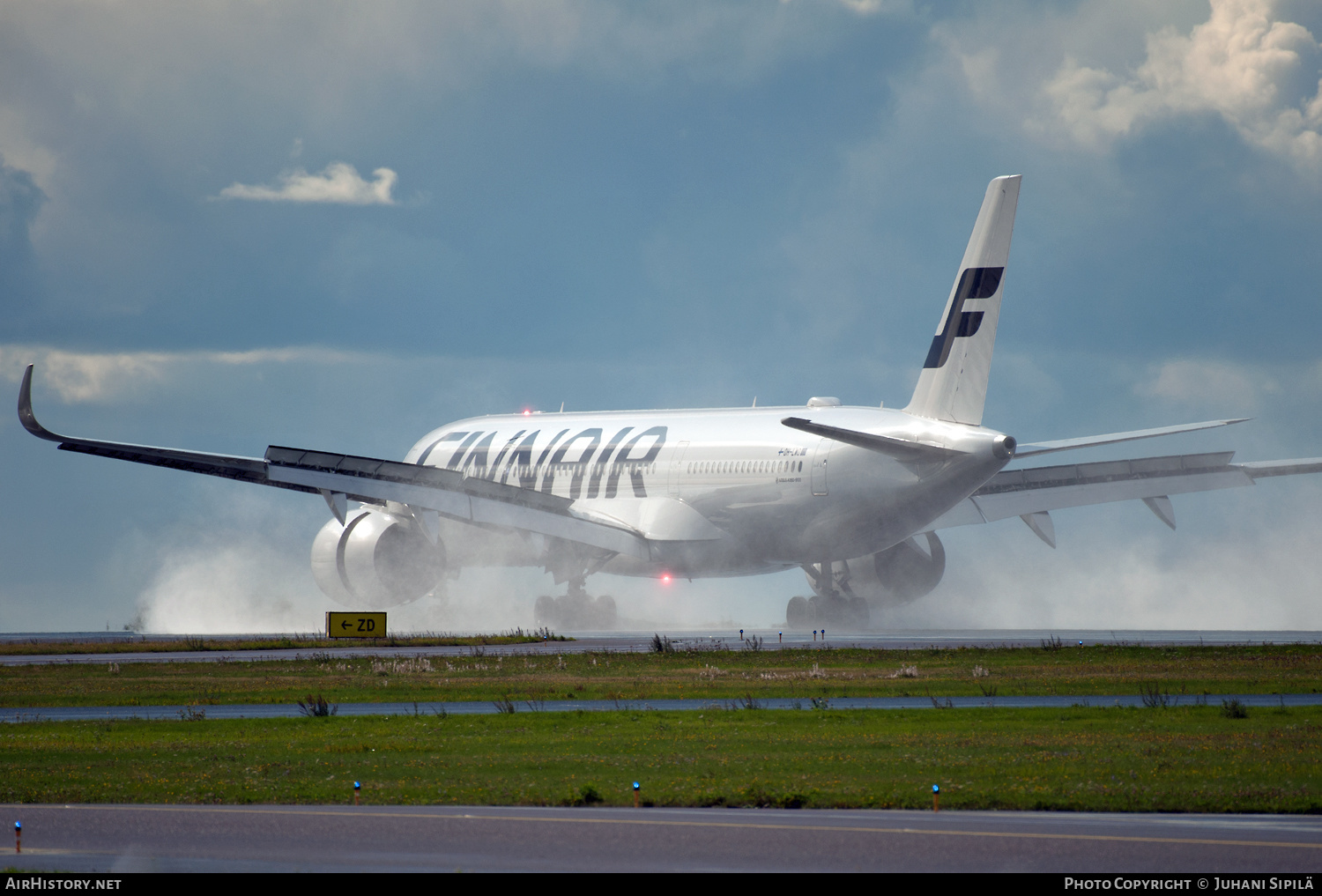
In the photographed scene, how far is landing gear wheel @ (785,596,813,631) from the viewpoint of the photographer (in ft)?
171

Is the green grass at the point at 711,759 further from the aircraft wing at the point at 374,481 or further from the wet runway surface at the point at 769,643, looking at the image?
the aircraft wing at the point at 374,481

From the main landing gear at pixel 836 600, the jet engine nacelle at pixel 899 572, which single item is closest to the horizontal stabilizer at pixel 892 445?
the jet engine nacelle at pixel 899 572

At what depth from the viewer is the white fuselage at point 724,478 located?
41.6 metres

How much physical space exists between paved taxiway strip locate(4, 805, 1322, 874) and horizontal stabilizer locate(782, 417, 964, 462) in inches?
958

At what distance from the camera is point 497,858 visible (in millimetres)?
12258

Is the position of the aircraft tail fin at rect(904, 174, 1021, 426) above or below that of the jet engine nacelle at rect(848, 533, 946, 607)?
above

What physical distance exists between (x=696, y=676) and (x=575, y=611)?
2086 cm

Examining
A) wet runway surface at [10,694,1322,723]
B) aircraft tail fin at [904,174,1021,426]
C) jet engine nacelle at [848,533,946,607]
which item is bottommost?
wet runway surface at [10,694,1322,723]

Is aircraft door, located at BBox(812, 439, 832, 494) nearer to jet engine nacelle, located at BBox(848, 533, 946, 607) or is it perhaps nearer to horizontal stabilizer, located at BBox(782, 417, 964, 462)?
horizontal stabilizer, located at BBox(782, 417, 964, 462)

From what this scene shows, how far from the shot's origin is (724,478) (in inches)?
1848

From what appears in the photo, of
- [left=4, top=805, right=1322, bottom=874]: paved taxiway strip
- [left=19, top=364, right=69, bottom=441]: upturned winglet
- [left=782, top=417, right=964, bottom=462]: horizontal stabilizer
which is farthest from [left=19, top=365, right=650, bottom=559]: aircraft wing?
[left=4, top=805, right=1322, bottom=874]: paved taxiway strip

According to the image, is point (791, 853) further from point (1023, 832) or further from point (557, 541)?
point (557, 541)

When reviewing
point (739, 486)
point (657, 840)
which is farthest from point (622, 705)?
point (739, 486)

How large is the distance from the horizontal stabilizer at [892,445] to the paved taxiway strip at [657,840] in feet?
79.9
